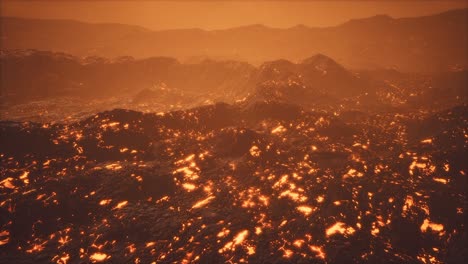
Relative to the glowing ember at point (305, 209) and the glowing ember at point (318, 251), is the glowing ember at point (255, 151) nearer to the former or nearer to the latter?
the glowing ember at point (305, 209)

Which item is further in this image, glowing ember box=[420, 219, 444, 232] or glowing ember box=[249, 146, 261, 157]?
glowing ember box=[249, 146, 261, 157]

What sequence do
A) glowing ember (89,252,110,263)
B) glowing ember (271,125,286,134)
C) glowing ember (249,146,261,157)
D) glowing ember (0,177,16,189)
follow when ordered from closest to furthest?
glowing ember (89,252,110,263), glowing ember (0,177,16,189), glowing ember (249,146,261,157), glowing ember (271,125,286,134)

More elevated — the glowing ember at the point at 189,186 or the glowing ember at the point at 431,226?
the glowing ember at the point at 189,186

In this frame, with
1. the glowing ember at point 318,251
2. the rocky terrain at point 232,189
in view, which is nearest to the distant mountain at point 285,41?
the rocky terrain at point 232,189

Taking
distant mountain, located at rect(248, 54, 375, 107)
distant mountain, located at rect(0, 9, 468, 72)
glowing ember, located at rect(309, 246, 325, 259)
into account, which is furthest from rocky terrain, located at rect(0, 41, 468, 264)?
distant mountain, located at rect(0, 9, 468, 72)

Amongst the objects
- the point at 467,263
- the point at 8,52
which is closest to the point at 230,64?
the point at 8,52

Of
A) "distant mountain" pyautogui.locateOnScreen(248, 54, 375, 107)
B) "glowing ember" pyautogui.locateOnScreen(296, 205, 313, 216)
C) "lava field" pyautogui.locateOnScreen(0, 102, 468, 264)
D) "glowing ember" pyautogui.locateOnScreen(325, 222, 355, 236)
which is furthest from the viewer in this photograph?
"distant mountain" pyautogui.locateOnScreen(248, 54, 375, 107)

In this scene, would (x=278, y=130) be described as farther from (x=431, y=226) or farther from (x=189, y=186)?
(x=431, y=226)

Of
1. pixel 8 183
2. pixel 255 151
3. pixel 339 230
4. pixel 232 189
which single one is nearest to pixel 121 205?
pixel 232 189

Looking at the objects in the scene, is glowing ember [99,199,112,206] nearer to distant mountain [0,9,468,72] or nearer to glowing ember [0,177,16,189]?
glowing ember [0,177,16,189]
